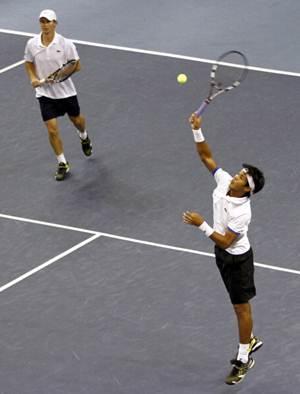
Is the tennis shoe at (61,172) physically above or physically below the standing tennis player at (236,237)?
below

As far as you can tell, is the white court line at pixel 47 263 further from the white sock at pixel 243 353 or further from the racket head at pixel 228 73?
the white sock at pixel 243 353

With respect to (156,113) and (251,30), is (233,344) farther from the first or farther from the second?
(251,30)

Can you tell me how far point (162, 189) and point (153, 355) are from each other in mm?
3836

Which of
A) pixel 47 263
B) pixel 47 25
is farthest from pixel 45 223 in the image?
pixel 47 25

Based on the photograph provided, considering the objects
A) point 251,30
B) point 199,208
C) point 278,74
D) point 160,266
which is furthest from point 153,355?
point 251,30

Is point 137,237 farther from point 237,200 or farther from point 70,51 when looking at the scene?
point 237,200

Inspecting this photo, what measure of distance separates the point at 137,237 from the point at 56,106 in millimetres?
2434

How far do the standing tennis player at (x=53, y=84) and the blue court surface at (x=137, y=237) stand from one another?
44 centimetres

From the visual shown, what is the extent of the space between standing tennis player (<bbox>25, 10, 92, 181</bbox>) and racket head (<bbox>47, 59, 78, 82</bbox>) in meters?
0.05

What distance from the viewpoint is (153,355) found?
14.9m

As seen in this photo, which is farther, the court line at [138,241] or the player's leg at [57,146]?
the player's leg at [57,146]

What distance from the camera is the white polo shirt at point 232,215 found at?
45.4ft

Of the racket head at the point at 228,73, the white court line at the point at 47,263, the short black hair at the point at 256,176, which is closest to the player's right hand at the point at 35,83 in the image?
the white court line at the point at 47,263

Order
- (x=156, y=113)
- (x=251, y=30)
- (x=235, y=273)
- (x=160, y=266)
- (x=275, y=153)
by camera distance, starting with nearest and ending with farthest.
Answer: (x=235, y=273) < (x=160, y=266) < (x=275, y=153) < (x=156, y=113) < (x=251, y=30)
